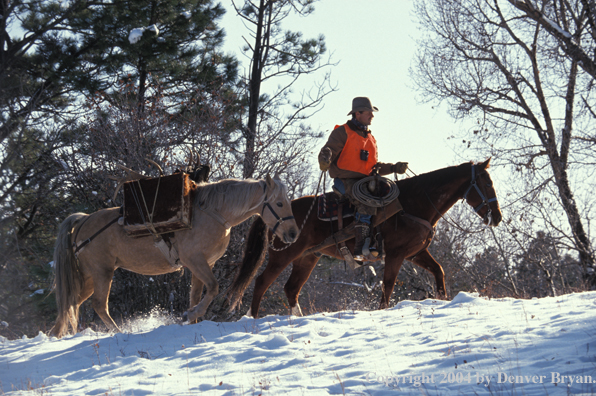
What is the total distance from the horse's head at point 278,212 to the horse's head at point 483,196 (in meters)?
2.45

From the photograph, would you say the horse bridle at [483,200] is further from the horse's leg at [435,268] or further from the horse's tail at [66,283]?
the horse's tail at [66,283]

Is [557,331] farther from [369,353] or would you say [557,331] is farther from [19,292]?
[19,292]

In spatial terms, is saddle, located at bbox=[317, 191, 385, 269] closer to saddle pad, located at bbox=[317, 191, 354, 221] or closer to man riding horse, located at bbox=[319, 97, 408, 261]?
saddle pad, located at bbox=[317, 191, 354, 221]

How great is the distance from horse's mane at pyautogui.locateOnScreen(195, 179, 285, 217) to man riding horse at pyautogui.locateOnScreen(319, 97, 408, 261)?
998mm

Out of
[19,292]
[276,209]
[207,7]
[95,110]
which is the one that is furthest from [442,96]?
[19,292]

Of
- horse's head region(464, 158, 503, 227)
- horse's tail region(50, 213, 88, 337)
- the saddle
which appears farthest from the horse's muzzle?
horse's tail region(50, 213, 88, 337)

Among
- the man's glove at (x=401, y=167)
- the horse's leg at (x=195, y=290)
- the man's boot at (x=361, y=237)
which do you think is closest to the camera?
the horse's leg at (x=195, y=290)

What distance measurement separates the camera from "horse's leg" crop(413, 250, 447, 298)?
7.00 m

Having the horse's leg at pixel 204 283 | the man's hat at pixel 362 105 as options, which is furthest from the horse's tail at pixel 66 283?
the man's hat at pixel 362 105

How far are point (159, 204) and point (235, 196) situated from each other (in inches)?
34.8

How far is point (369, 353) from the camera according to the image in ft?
13.8

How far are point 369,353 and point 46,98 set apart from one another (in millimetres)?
13681

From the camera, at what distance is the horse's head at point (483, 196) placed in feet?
22.4

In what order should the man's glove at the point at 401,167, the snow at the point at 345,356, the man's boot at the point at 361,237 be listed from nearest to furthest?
the snow at the point at 345,356
the man's boot at the point at 361,237
the man's glove at the point at 401,167
